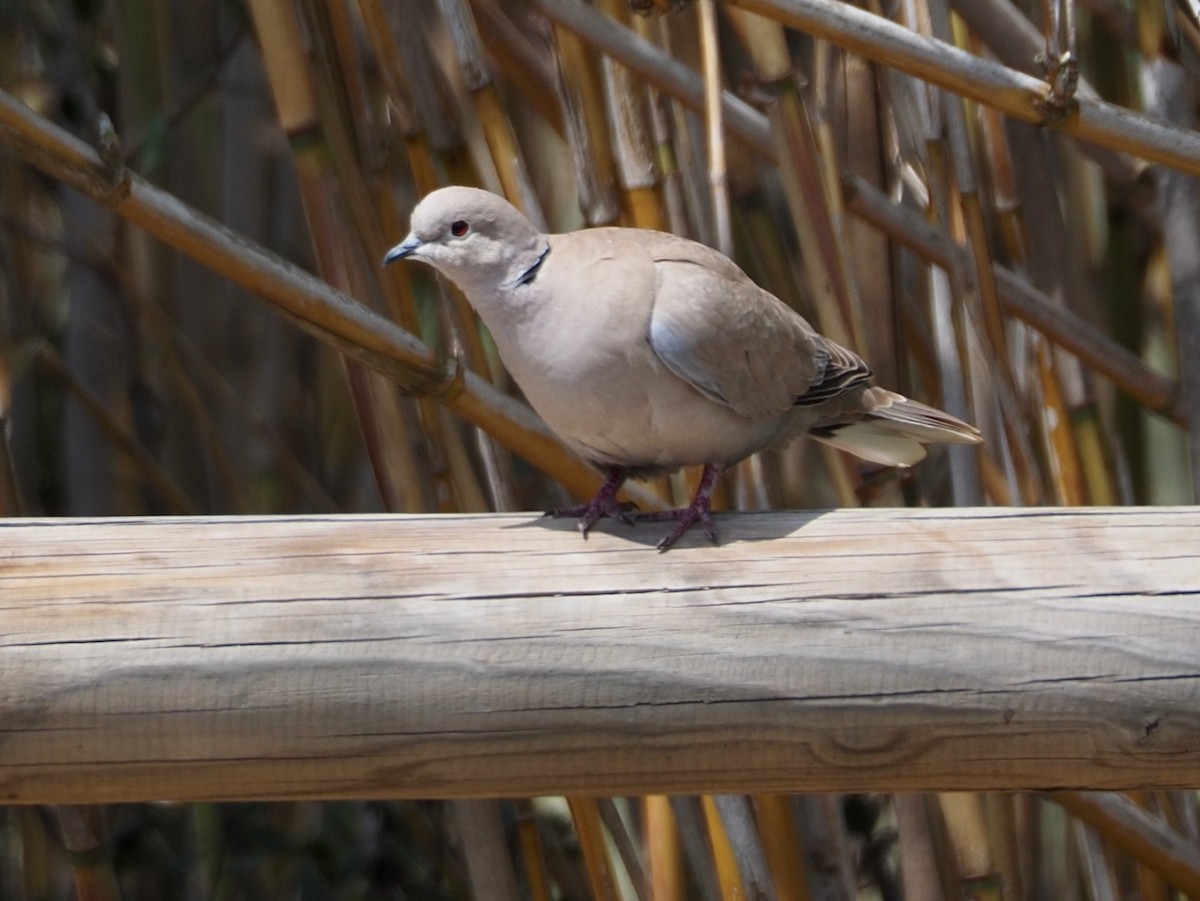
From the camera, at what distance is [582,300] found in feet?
4.63

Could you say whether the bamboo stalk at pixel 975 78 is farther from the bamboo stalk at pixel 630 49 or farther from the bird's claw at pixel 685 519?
the bird's claw at pixel 685 519

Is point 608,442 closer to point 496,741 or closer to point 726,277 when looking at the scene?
point 726,277

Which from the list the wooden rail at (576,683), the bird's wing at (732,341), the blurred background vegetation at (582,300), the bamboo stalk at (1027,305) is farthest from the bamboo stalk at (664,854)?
the bamboo stalk at (1027,305)

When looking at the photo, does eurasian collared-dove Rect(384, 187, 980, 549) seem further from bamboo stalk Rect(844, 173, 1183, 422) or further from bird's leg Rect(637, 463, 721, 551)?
bamboo stalk Rect(844, 173, 1183, 422)

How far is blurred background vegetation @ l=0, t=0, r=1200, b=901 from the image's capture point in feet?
5.34

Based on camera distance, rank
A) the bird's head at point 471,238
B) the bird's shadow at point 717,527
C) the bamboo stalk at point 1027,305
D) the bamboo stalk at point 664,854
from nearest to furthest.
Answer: the bird's shadow at point 717,527, the bird's head at point 471,238, the bamboo stalk at point 664,854, the bamboo stalk at point 1027,305

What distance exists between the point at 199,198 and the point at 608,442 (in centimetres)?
143

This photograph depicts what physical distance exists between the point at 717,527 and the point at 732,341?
0.23 metres

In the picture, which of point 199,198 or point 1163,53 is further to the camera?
point 199,198

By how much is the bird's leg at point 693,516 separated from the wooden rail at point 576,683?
19 centimetres

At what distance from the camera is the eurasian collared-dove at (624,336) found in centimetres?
140

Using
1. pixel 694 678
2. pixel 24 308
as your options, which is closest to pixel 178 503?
pixel 24 308

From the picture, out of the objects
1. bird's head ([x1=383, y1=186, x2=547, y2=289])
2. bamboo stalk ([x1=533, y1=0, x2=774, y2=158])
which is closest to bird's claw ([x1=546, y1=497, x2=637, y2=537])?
bird's head ([x1=383, y1=186, x2=547, y2=289])

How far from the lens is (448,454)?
5.61 feet
